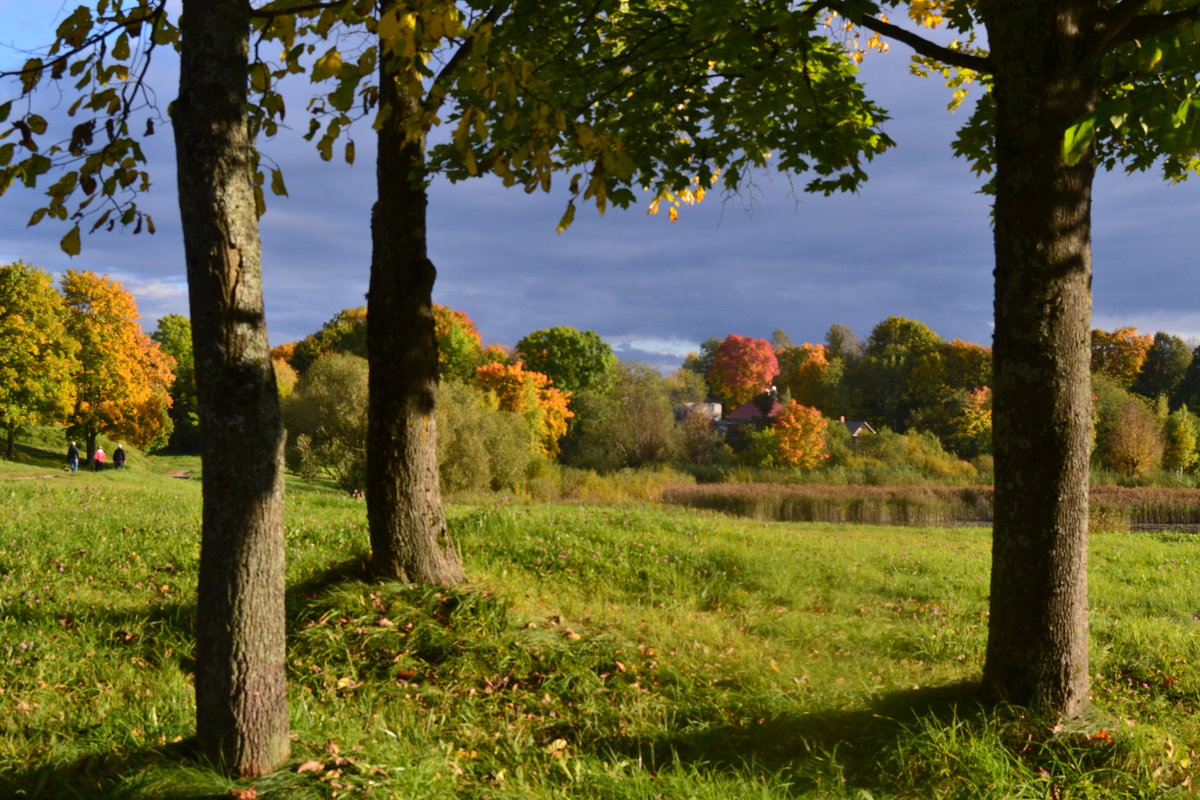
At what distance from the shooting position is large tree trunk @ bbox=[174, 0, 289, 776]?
3.65 m

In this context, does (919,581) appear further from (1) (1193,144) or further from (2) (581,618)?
(1) (1193,144)

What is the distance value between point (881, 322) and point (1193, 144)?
2188 inches

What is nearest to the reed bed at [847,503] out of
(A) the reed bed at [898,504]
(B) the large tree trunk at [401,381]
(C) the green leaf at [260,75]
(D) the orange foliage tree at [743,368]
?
(A) the reed bed at [898,504]

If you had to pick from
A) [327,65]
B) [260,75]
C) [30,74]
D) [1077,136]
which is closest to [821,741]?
[1077,136]

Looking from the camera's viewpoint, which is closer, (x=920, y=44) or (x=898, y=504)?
(x=920, y=44)

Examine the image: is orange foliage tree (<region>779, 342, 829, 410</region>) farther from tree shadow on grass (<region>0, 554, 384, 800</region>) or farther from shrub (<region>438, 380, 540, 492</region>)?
tree shadow on grass (<region>0, 554, 384, 800</region>)

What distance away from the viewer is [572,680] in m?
5.54

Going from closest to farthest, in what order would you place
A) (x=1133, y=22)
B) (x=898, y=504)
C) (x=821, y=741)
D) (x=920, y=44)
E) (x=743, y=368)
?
1. (x=821, y=741)
2. (x=1133, y=22)
3. (x=920, y=44)
4. (x=898, y=504)
5. (x=743, y=368)

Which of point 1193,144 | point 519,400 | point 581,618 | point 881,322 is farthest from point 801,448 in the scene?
point 1193,144

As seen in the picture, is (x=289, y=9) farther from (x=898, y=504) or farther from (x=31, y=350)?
(x=31, y=350)

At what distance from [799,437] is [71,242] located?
33.0 m

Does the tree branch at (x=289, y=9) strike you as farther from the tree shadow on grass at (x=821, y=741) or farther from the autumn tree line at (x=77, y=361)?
the autumn tree line at (x=77, y=361)

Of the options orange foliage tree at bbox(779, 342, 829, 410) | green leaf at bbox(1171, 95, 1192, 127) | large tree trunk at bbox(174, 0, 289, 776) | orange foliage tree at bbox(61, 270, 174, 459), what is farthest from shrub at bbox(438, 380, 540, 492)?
orange foliage tree at bbox(779, 342, 829, 410)

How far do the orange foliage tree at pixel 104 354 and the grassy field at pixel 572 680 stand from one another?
1023 inches
